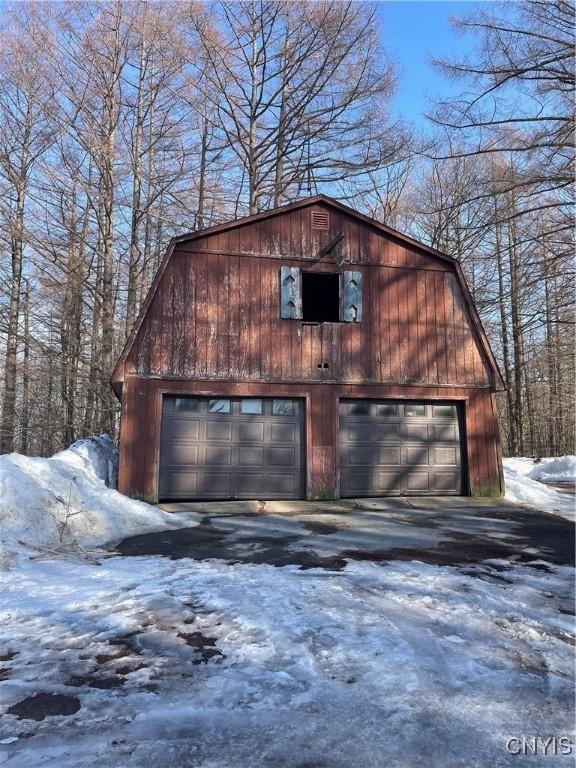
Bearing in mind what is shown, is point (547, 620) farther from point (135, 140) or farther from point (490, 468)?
point (135, 140)

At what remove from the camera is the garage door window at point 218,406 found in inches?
397

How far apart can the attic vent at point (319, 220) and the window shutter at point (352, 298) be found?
1.21 m

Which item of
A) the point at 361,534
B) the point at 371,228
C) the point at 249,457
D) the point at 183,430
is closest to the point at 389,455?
the point at 249,457

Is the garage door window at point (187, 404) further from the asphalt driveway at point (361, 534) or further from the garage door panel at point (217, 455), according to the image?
the asphalt driveway at point (361, 534)

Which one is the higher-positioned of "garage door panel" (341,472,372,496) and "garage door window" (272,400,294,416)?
"garage door window" (272,400,294,416)

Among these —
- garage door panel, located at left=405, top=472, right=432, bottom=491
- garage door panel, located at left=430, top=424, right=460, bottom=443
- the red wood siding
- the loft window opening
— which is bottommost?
garage door panel, located at left=405, top=472, right=432, bottom=491

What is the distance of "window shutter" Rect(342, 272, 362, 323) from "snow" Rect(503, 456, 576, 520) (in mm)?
5183

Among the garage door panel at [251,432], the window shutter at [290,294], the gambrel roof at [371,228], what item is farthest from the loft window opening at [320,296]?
the garage door panel at [251,432]

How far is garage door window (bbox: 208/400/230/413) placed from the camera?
1009cm

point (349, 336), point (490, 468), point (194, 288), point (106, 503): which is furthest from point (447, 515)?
point (194, 288)

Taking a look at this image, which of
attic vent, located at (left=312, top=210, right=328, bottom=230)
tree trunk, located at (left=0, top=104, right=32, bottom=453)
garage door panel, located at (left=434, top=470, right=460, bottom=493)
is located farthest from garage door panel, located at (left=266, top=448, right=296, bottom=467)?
tree trunk, located at (left=0, top=104, right=32, bottom=453)

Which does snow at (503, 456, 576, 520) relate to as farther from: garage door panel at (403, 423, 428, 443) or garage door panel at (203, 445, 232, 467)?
garage door panel at (203, 445, 232, 467)

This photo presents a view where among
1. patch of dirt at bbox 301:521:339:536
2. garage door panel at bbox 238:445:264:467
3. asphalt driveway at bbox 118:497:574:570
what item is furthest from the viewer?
garage door panel at bbox 238:445:264:467

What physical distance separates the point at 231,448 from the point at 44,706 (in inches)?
301
